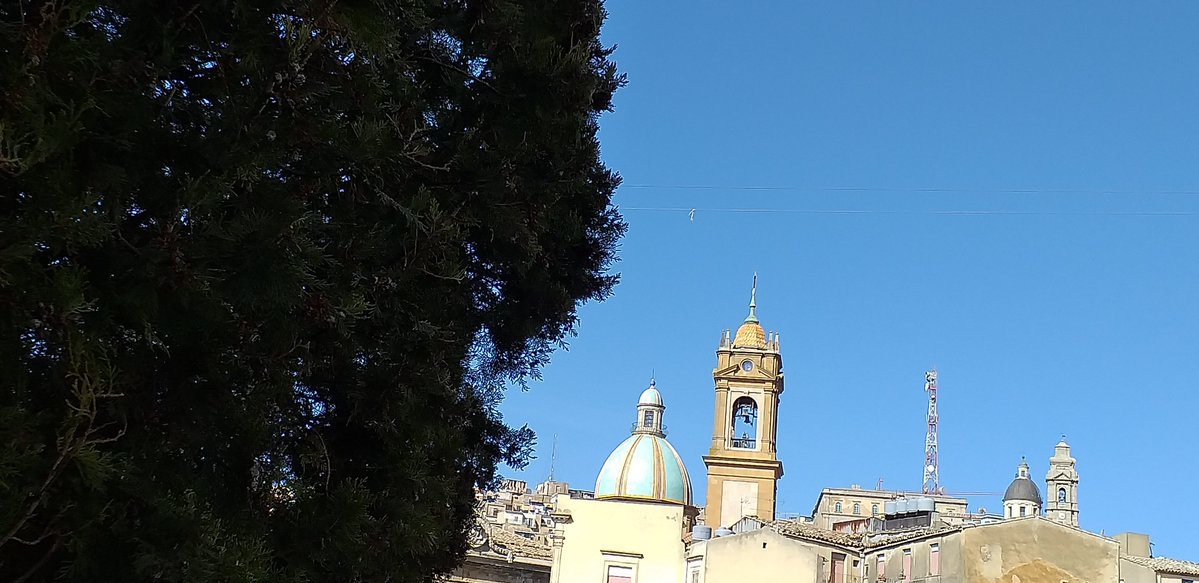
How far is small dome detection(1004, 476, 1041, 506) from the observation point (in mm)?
71875

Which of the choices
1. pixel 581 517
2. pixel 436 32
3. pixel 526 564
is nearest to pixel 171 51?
pixel 436 32

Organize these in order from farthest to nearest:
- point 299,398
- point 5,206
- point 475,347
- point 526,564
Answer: point 526,564, point 475,347, point 299,398, point 5,206

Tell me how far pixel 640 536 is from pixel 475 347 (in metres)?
35.3

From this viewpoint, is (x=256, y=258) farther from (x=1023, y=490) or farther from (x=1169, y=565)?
(x=1023, y=490)

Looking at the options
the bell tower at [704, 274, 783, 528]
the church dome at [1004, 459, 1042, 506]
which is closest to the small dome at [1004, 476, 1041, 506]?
the church dome at [1004, 459, 1042, 506]

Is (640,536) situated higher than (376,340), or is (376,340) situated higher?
(640,536)

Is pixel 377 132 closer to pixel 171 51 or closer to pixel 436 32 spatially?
pixel 171 51

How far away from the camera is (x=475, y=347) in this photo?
1020 cm

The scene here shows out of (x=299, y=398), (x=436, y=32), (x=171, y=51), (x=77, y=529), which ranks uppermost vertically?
(x=436, y=32)

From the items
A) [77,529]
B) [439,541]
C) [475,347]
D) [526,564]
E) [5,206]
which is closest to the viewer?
[5,206]

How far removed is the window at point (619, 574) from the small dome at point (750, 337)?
23.5m

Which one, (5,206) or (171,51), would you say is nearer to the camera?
(5,206)

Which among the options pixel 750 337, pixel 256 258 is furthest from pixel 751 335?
pixel 256 258

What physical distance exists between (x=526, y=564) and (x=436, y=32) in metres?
32.6
